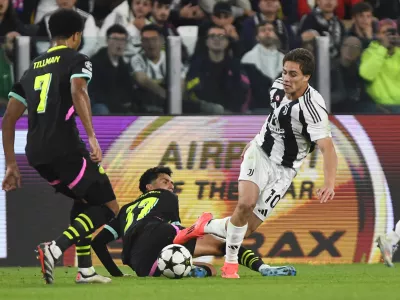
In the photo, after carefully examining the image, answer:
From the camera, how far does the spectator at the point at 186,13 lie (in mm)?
13445

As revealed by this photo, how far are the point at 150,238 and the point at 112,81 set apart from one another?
311 centimetres

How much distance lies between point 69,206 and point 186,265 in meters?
3.43

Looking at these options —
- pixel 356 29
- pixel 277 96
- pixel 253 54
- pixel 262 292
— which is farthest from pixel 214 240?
pixel 356 29

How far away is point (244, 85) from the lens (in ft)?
38.9

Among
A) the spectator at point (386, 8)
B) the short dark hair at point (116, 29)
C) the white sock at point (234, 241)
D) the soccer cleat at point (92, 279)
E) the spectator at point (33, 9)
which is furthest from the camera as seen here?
the spectator at point (386, 8)

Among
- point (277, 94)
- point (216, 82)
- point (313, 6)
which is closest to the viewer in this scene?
point (277, 94)

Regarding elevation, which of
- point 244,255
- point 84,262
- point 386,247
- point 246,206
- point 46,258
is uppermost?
point 246,206

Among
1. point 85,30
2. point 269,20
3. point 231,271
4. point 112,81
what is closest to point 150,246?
point 231,271

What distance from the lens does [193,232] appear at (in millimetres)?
9062

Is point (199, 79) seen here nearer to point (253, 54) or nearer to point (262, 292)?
point (253, 54)

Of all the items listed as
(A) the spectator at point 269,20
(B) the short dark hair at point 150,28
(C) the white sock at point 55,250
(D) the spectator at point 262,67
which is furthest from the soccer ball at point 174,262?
(B) the short dark hair at point 150,28

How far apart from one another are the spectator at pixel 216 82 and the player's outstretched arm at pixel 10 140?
3584mm

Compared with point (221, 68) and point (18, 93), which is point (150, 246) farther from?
point (221, 68)

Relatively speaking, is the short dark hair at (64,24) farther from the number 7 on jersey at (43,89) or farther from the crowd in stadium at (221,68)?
the crowd in stadium at (221,68)
